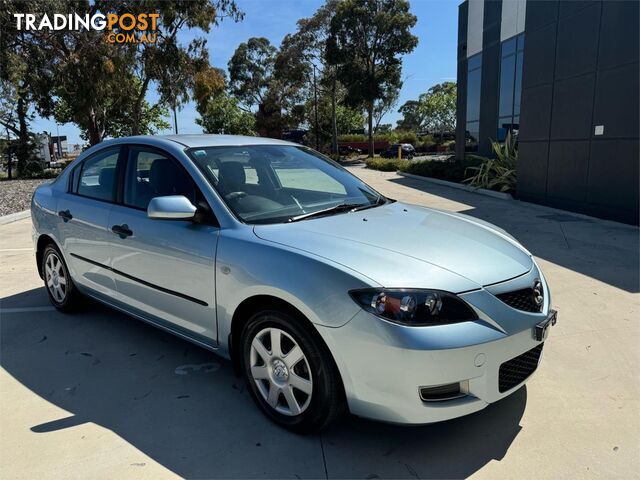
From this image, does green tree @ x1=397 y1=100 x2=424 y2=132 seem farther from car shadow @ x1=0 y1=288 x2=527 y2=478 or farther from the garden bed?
car shadow @ x1=0 y1=288 x2=527 y2=478

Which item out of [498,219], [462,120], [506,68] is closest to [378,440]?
[498,219]

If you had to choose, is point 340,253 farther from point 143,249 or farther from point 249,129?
point 249,129

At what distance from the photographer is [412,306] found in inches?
92.5

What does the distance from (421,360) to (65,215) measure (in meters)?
3.51

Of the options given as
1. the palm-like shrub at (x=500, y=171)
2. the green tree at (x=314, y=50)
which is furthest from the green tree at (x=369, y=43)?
the palm-like shrub at (x=500, y=171)

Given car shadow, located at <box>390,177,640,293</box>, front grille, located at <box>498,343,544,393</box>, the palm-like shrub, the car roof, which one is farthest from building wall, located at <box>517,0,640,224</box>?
the car roof

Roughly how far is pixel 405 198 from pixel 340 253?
1115cm

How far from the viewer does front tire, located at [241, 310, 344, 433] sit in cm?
256

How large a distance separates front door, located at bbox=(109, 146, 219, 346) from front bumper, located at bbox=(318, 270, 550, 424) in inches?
41.0

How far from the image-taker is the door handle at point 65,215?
14.3 ft

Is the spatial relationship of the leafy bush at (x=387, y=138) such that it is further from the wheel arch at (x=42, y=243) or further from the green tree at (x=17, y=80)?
the wheel arch at (x=42, y=243)

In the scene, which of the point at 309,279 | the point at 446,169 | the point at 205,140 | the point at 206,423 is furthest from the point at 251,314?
the point at 446,169

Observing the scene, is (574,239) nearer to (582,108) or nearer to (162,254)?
(582,108)

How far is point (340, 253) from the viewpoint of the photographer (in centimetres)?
260
